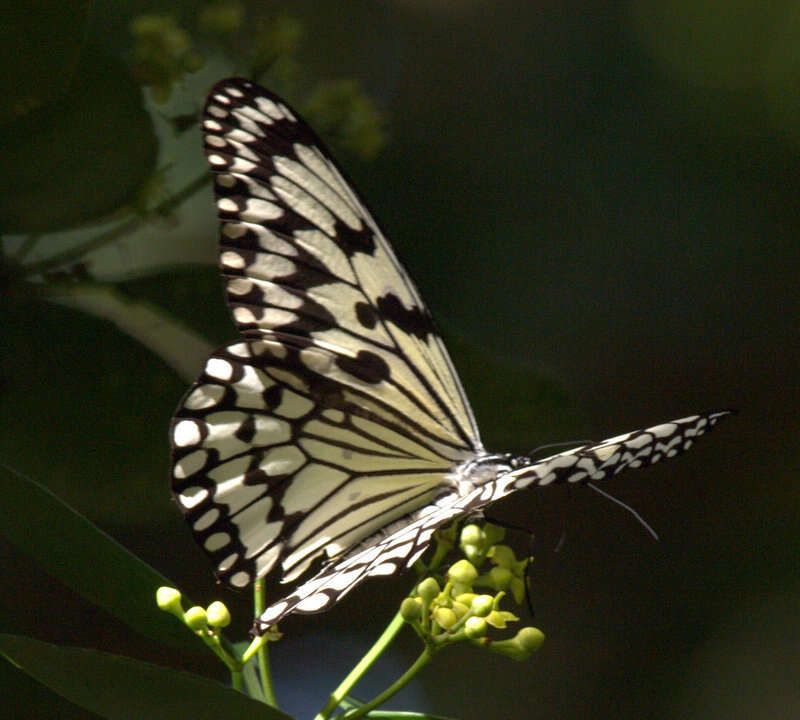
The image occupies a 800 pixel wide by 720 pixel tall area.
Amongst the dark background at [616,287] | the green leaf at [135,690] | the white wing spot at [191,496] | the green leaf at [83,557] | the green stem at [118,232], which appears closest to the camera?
the green leaf at [135,690]

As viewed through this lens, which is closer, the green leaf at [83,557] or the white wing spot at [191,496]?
the green leaf at [83,557]

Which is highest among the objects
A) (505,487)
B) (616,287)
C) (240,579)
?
(505,487)

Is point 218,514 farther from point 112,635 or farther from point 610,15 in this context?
point 610,15

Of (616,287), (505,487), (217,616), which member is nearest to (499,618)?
(505,487)

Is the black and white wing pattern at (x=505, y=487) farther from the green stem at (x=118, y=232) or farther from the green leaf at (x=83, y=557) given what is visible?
the green stem at (x=118, y=232)

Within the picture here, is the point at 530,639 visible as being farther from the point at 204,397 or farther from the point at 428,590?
the point at 204,397

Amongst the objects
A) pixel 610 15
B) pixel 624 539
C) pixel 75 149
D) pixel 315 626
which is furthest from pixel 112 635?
→ pixel 610 15

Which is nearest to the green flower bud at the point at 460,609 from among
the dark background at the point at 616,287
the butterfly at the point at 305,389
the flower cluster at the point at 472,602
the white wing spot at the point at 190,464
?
the flower cluster at the point at 472,602

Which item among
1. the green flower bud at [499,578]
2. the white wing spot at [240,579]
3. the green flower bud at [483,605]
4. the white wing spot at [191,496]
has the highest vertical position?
the green flower bud at [483,605]
